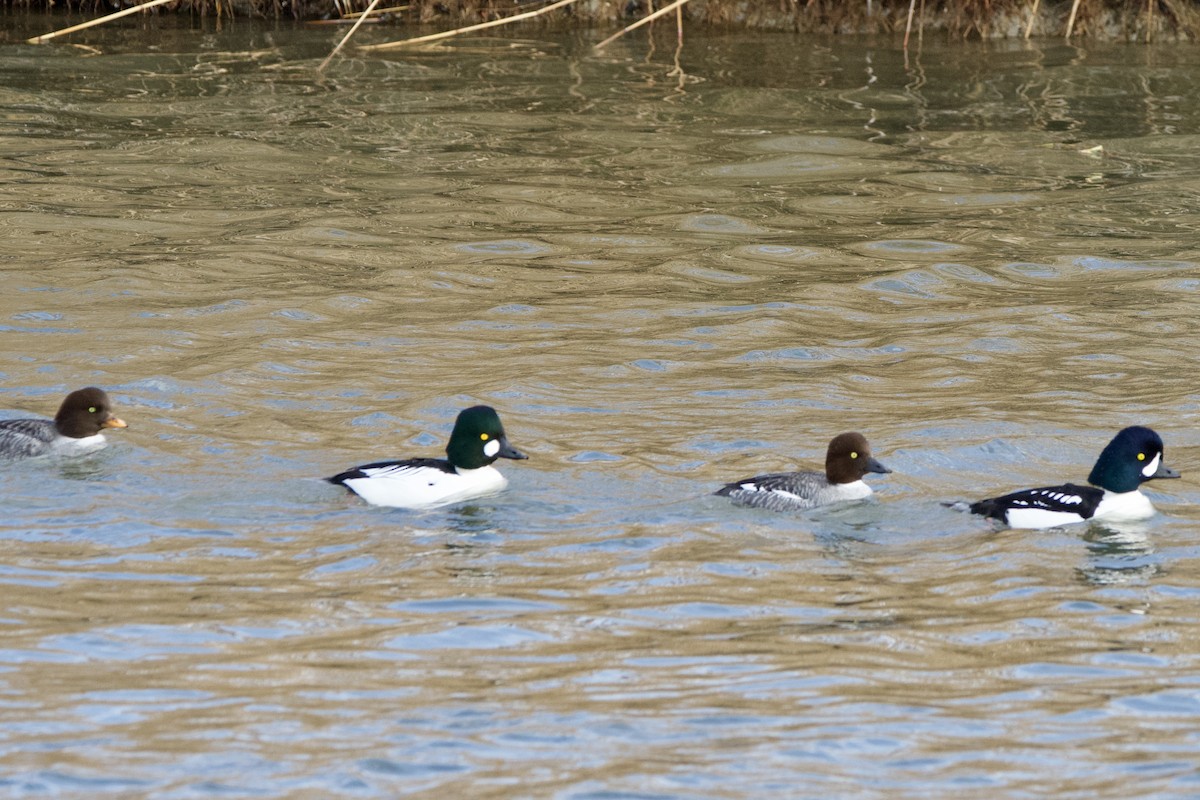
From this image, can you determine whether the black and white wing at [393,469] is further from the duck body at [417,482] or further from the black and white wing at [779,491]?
the black and white wing at [779,491]

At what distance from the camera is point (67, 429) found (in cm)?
952

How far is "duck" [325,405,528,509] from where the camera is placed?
8695 millimetres

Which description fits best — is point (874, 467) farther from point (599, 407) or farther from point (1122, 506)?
point (599, 407)

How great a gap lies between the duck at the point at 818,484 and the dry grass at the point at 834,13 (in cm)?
1192

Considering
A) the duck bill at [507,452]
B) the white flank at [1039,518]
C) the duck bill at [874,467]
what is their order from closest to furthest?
1. the white flank at [1039,518]
2. the duck bill at [874,467]
3. the duck bill at [507,452]

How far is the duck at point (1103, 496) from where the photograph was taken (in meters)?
8.51

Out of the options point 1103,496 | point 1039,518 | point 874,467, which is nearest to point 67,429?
point 874,467

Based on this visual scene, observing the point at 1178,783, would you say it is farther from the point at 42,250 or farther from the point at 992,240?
the point at 42,250

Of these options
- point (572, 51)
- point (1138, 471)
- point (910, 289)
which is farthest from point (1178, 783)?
point (572, 51)

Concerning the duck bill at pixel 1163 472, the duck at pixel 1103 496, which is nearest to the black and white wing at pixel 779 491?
the duck at pixel 1103 496

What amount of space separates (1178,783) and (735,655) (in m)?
1.80

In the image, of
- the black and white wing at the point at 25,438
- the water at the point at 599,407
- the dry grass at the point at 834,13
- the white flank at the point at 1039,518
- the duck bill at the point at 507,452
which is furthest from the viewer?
the dry grass at the point at 834,13

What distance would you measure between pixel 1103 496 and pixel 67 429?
5.84 metres

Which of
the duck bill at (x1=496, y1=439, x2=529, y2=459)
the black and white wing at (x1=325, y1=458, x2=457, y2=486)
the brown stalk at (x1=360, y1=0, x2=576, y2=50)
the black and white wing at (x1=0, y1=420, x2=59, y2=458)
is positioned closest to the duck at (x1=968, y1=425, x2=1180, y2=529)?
the duck bill at (x1=496, y1=439, x2=529, y2=459)
